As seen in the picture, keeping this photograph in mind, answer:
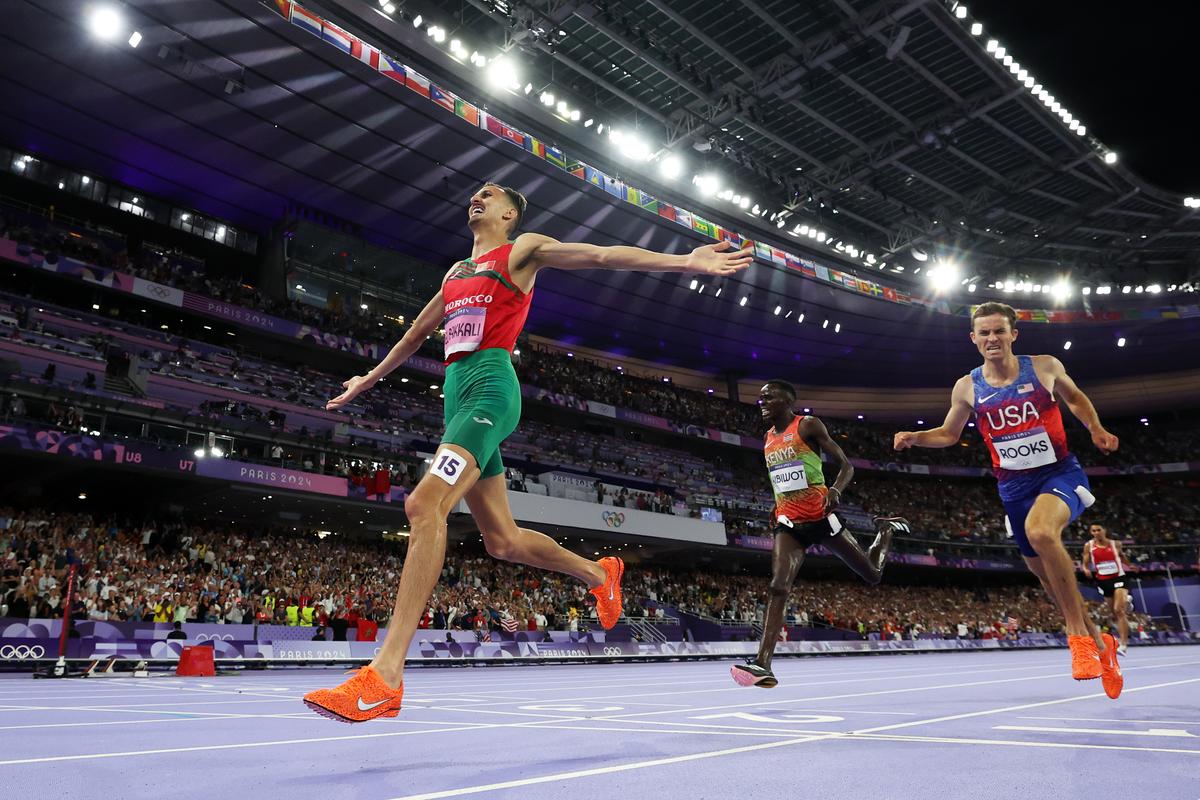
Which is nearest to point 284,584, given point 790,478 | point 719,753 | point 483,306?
point 790,478

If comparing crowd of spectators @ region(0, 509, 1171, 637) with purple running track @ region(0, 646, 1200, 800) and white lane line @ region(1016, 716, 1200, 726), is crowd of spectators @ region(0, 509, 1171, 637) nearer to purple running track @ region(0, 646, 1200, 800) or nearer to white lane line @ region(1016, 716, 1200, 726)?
purple running track @ region(0, 646, 1200, 800)

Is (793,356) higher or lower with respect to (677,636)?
higher

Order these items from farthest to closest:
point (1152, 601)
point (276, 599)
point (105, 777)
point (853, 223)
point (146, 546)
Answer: point (1152, 601), point (853, 223), point (146, 546), point (276, 599), point (105, 777)

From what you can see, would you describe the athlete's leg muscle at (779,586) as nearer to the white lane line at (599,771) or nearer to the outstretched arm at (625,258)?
the white lane line at (599,771)

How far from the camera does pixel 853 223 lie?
3784 centimetres

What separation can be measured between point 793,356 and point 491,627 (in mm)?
28646

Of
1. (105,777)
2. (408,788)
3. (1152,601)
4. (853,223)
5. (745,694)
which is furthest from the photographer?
(1152,601)

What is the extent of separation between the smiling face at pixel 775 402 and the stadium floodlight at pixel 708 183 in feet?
87.9

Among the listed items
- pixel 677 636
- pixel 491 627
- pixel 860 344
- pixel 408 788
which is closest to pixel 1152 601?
pixel 860 344

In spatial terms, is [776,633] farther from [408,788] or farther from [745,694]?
[408,788]

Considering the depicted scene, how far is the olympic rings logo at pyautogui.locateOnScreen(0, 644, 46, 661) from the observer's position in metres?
13.6

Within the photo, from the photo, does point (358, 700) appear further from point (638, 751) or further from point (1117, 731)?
point (1117, 731)

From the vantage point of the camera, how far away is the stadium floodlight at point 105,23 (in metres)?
19.3

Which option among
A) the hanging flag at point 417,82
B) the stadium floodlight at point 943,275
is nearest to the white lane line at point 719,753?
the hanging flag at point 417,82
